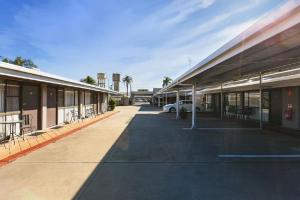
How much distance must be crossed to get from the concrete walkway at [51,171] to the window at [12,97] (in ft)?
8.86

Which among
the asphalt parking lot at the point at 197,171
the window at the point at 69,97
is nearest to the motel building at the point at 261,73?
the asphalt parking lot at the point at 197,171

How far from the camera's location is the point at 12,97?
10.7 m

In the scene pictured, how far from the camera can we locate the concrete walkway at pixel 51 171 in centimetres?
488

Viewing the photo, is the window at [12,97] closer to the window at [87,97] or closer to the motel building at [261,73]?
the motel building at [261,73]

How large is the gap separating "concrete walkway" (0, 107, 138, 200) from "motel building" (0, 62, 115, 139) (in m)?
2.16

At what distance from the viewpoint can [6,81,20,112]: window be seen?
10.4 m

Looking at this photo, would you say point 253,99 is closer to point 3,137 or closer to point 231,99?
point 231,99

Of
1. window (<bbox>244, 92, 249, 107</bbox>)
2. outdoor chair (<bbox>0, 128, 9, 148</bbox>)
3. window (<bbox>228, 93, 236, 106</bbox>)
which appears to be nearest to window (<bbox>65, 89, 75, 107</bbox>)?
outdoor chair (<bbox>0, 128, 9, 148</bbox>)

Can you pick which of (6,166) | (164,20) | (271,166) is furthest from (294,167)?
(164,20)

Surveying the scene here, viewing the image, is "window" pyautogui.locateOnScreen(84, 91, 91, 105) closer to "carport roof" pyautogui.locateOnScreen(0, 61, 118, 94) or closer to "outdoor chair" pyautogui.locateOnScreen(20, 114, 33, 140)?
"carport roof" pyautogui.locateOnScreen(0, 61, 118, 94)

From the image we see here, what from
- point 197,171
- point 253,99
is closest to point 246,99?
point 253,99

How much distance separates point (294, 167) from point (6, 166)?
295 inches

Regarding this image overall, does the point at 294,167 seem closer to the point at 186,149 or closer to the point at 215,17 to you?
the point at 186,149

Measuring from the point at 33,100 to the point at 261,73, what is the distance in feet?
39.6
